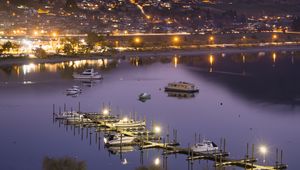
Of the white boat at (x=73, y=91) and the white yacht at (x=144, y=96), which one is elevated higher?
the white boat at (x=73, y=91)

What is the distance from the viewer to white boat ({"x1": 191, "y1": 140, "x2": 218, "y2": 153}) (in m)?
18.8

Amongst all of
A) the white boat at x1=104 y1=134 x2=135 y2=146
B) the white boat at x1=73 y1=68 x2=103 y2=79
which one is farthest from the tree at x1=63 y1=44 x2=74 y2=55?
the white boat at x1=104 y1=134 x2=135 y2=146

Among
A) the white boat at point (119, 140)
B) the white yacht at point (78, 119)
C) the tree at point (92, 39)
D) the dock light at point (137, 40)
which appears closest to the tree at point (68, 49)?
the tree at point (92, 39)

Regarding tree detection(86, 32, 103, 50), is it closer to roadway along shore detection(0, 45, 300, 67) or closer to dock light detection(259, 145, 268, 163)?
roadway along shore detection(0, 45, 300, 67)

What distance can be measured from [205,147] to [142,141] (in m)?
1.73

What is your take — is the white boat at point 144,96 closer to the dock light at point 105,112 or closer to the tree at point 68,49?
the dock light at point 105,112

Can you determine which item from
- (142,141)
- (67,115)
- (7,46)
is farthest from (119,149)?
(7,46)

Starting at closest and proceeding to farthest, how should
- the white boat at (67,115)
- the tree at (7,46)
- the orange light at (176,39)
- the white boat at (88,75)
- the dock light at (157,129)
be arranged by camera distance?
the dock light at (157,129) → the white boat at (67,115) → the white boat at (88,75) → the tree at (7,46) → the orange light at (176,39)

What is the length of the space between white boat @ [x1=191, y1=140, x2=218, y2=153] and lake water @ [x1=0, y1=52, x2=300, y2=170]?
47 cm

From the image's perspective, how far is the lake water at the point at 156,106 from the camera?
1928 centimetres

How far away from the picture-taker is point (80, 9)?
74188 mm

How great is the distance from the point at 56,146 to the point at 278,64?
28629mm

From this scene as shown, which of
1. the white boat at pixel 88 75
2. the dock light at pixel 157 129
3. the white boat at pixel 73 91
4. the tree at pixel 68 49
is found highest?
the tree at pixel 68 49

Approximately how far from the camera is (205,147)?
18844mm
